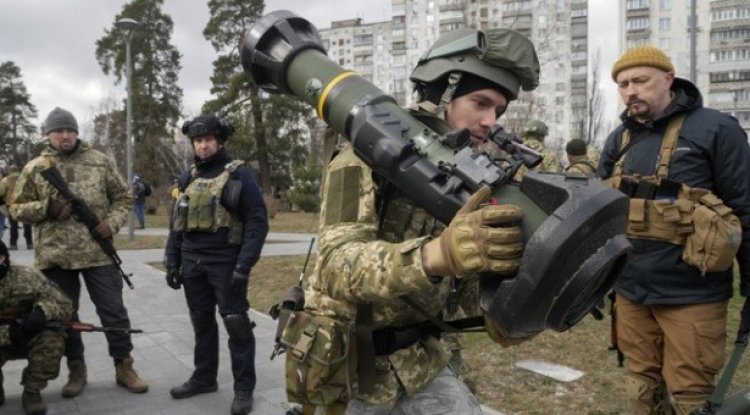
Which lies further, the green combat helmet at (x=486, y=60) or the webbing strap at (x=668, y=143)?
the webbing strap at (x=668, y=143)

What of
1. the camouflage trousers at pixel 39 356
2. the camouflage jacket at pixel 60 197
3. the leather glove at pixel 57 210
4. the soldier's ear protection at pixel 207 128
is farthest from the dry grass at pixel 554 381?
the leather glove at pixel 57 210

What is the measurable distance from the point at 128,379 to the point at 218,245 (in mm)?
1362

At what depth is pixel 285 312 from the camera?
6.79ft

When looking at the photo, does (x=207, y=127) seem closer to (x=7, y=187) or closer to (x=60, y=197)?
(x=60, y=197)

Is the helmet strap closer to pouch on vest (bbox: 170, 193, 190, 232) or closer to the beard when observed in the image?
the beard

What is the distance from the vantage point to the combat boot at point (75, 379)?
172 inches

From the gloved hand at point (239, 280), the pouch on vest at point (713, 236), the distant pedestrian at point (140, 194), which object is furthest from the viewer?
the distant pedestrian at point (140, 194)

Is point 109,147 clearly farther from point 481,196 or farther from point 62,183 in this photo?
point 481,196

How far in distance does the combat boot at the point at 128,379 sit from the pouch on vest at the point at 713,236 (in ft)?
12.8

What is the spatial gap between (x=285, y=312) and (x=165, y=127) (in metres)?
39.5

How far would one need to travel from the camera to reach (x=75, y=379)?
176 inches

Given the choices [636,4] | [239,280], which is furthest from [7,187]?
[636,4]

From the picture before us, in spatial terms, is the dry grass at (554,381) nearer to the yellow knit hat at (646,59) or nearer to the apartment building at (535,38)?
the yellow knit hat at (646,59)

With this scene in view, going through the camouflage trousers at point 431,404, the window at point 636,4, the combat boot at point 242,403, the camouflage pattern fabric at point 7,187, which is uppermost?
the window at point 636,4
